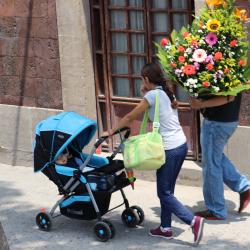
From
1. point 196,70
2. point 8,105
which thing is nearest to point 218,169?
point 196,70

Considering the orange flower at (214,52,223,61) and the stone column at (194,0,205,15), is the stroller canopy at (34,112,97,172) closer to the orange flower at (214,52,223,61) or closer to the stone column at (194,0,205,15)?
the orange flower at (214,52,223,61)

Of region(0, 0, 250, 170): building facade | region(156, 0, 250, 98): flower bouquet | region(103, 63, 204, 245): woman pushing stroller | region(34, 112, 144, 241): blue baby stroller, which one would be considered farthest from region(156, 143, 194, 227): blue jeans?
region(0, 0, 250, 170): building facade

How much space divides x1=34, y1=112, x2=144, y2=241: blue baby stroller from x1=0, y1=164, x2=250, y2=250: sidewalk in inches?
7.9

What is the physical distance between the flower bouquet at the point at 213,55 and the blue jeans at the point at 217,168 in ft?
1.35

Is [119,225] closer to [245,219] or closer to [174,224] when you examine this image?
[174,224]

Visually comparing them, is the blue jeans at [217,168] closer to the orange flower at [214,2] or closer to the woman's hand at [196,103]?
the woman's hand at [196,103]

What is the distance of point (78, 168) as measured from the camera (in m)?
7.59

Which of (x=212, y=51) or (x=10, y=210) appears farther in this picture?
(x=10, y=210)

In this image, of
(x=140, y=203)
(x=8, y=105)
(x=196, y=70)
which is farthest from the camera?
(x=8, y=105)

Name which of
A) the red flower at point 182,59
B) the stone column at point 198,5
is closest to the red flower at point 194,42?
→ the red flower at point 182,59

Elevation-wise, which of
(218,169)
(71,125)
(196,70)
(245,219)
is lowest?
(245,219)

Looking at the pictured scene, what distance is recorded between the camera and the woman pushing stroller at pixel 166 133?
724cm

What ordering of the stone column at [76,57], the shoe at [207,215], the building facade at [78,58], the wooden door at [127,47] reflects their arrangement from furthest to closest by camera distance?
1. the stone column at [76,57]
2. the building facade at [78,58]
3. the wooden door at [127,47]
4. the shoe at [207,215]

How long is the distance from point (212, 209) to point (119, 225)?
92cm
